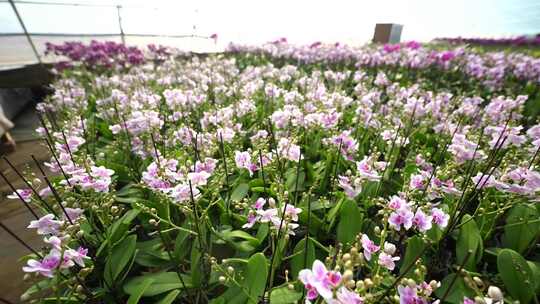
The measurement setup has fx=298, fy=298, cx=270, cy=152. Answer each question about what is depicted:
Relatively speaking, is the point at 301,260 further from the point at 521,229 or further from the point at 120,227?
the point at 521,229

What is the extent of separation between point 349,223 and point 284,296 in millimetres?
447

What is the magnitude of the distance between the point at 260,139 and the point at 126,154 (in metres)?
0.92

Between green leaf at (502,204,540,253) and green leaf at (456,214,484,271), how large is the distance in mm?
164

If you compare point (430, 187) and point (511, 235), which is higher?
point (430, 187)

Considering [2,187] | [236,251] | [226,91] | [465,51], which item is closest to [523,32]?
[465,51]

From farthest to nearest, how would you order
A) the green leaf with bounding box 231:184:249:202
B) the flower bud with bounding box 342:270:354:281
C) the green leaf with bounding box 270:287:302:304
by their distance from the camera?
the green leaf with bounding box 231:184:249:202, the green leaf with bounding box 270:287:302:304, the flower bud with bounding box 342:270:354:281

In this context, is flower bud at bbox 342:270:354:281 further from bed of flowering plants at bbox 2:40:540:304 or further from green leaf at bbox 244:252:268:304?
green leaf at bbox 244:252:268:304

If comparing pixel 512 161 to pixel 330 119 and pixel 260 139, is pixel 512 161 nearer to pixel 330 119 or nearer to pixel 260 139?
pixel 330 119

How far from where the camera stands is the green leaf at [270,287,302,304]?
0.93 metres

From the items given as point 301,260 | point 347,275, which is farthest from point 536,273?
point 347,275

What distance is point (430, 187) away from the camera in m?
1.24

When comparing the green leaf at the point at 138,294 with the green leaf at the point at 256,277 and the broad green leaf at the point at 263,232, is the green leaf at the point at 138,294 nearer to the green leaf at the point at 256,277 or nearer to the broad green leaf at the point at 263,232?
the green leaf at the point at 256,277

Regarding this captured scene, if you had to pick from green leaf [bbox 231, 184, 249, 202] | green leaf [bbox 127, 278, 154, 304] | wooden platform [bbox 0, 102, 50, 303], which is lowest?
wooden platform [bbox 0, 102, 50, 303]

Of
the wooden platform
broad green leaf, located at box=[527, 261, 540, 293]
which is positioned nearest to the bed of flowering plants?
broad green leaf, located at box=[527, 261, 540, 293]
